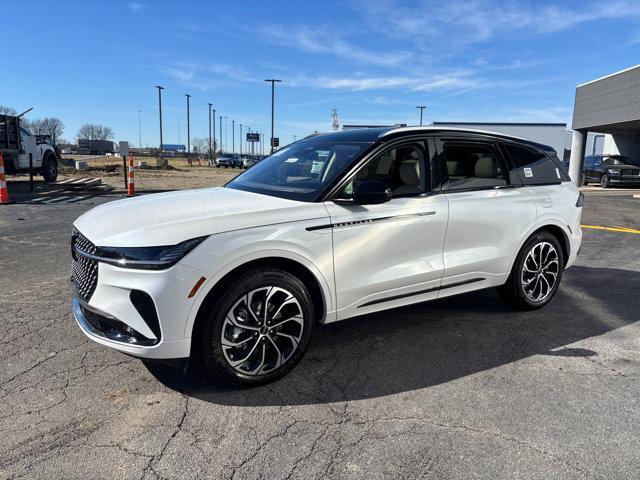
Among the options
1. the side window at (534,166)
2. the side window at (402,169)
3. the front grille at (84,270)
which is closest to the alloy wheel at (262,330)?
the front grille at (84,270)

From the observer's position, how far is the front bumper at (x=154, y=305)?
9.32ft

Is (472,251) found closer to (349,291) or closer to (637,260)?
(349,291)

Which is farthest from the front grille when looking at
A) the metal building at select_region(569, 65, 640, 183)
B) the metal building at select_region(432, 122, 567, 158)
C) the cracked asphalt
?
the metal building at select_region(432, 122, 567, 158)

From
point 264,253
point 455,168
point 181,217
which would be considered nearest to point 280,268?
point 264,253

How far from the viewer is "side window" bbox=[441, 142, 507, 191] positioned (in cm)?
421

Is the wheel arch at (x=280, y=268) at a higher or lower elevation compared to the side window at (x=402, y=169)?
lower

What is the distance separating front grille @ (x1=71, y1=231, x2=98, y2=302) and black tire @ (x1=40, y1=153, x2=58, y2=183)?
56.8 feet

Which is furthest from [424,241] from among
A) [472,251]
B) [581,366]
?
[581,366]

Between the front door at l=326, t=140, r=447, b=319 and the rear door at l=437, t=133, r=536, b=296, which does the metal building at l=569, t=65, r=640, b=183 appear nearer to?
the rear door at l=437, t=133, r=536, b=296

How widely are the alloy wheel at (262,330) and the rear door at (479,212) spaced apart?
145cm

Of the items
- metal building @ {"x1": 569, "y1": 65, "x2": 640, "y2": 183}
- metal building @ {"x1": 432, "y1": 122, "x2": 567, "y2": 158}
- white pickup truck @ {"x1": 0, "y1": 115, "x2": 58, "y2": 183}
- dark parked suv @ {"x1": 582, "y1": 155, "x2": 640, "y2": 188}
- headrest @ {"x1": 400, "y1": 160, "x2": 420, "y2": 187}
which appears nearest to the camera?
headrest @ {"x1": 400, "y1": 160, "x2": 420, "y2": 187}

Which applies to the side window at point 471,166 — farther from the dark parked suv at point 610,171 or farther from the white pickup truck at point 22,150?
the dark parked suv at point 610,171

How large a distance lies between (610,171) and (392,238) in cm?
2492

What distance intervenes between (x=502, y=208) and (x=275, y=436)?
2.88 m
